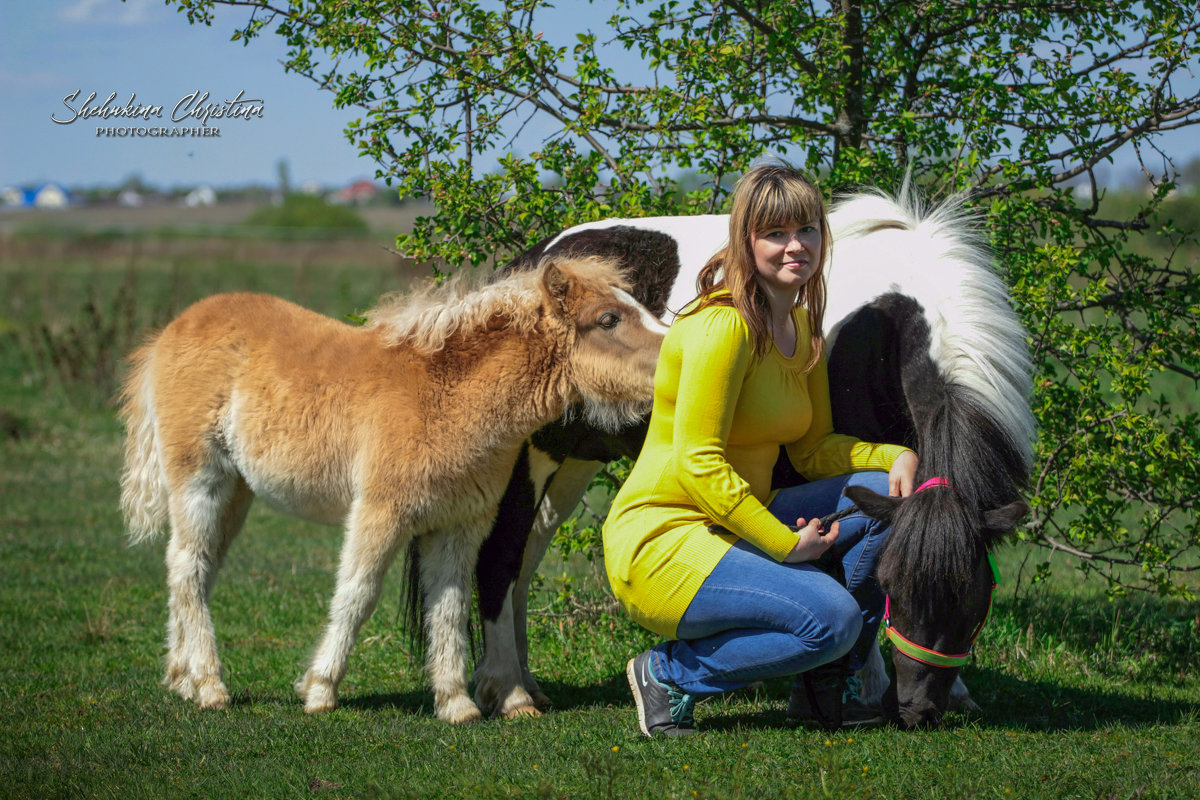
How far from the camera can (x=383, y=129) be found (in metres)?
5.70

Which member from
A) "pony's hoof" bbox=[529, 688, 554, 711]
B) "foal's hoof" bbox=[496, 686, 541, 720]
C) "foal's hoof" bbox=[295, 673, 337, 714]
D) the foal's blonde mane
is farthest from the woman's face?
"foal's hoof" bbox=[295, 673, 337, 714]

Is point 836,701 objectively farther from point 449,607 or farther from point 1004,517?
point 449,607

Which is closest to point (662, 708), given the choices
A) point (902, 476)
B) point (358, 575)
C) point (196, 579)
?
point (902, 476)

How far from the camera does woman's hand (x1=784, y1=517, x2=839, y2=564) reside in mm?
3705

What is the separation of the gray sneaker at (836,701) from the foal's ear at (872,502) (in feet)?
2.60

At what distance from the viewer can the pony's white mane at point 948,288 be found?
3953mm

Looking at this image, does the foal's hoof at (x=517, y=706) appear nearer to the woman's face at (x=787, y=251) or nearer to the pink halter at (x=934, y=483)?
the pink halter at (x=934, y=483)

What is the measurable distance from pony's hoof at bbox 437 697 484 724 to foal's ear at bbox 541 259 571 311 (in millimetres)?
1713

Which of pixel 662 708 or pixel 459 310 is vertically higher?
pixel 459 310

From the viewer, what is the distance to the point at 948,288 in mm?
4215

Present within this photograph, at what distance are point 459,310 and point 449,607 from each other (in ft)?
4.17

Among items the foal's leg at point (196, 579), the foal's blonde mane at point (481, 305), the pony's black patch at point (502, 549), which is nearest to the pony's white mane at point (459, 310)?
the foal's blonde mane at point (481, 305)

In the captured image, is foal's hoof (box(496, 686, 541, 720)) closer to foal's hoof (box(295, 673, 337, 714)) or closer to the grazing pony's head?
foal's hoof (box(295, 673, 337, 714))

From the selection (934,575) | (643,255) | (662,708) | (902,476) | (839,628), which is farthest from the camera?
(643,255)
